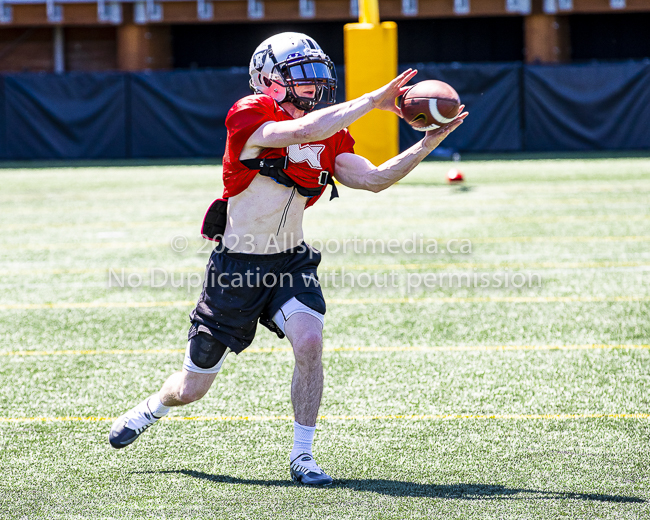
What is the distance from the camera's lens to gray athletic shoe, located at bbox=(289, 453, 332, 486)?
3629 millimetres

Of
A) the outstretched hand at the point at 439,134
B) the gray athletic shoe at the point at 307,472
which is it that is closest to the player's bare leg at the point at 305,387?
the gray athletic shoe at the point at 307,472

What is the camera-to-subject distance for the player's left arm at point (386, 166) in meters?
3.80

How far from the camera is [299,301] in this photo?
3.82 m

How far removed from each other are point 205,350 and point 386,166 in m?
1.11

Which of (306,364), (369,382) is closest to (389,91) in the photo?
(306,364)

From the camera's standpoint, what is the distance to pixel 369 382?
5.18 m

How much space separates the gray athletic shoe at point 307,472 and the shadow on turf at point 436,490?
37mm

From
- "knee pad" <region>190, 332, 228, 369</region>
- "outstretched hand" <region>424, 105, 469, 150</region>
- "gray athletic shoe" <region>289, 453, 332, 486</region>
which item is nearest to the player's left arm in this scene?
"outstretched hand" <region>424, 105, 469, 150</region>

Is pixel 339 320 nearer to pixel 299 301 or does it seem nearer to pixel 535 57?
pixel 299 301

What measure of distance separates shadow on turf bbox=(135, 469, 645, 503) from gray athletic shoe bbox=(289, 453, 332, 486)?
0.04 m

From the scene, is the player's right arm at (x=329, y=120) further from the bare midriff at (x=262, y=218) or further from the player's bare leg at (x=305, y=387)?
the player's bare leg at (x=305, y=387)

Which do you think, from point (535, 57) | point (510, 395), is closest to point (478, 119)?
point (535, 57)

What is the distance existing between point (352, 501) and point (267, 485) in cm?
39

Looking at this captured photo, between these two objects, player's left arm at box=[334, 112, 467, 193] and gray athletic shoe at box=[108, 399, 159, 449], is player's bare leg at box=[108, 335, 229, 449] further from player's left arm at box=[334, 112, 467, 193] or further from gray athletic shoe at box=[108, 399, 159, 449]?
player's left arm at box=[334, 112, 467, 193]
